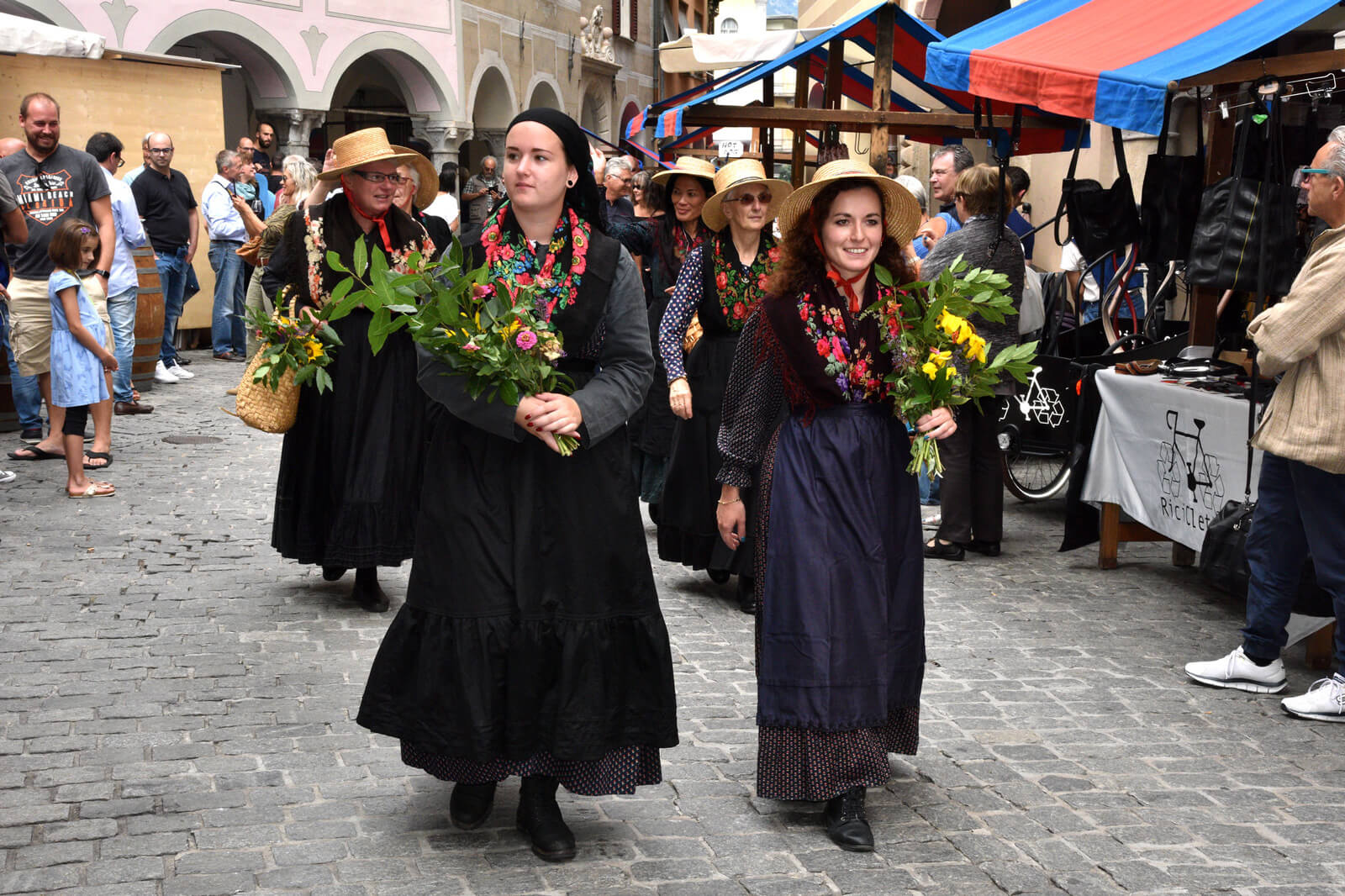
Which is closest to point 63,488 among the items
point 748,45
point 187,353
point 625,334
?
point 748,45

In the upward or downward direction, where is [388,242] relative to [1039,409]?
upward

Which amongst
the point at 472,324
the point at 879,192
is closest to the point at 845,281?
the point at 879,192

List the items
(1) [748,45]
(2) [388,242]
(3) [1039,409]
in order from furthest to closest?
(1) [748,45] < (3) [1039,409] < (2) [388,242]

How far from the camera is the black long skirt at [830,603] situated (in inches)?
160

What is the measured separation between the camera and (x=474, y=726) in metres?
3.72

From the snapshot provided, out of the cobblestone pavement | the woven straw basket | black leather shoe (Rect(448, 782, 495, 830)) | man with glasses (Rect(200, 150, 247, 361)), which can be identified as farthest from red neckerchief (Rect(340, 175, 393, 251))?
man with glasses (Rect(200, 150, 247, 361))

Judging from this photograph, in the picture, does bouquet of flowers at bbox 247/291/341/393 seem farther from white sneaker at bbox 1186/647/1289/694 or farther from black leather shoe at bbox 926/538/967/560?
white sneaker at bbox 1186/647/1289/694

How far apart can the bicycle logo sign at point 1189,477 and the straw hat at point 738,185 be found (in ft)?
7.21

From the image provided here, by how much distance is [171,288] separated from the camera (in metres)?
14.5

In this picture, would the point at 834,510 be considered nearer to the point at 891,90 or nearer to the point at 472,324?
the point at 472,324

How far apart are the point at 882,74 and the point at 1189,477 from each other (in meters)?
3.76

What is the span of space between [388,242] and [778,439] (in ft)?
9.15

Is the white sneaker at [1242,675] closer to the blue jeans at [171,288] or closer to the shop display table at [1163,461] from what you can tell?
the shop display table at [1163,461]

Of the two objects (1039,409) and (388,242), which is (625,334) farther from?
(1039,409)
